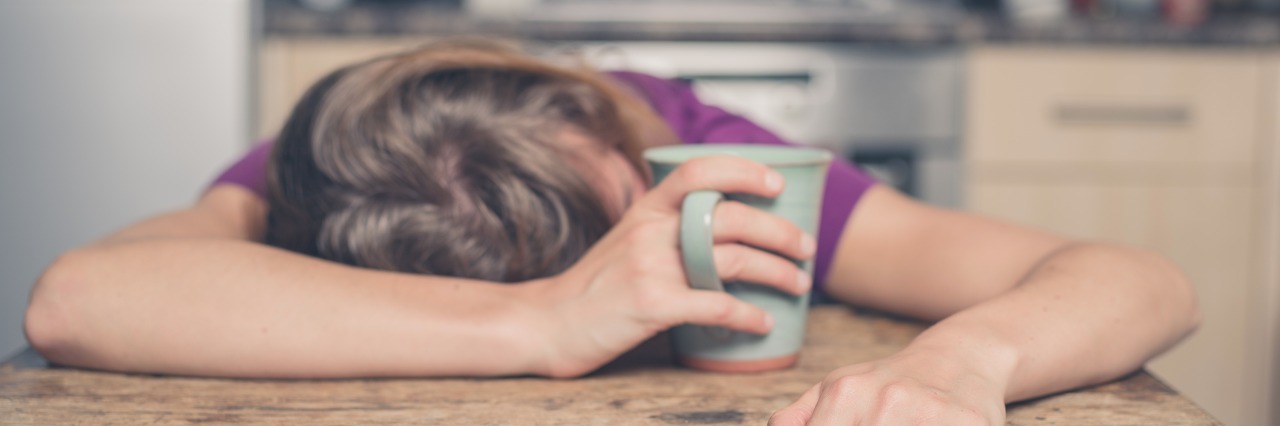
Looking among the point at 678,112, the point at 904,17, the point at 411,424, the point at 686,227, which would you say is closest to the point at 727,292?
the point at 686,227

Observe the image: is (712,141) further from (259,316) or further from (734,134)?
(259,316)

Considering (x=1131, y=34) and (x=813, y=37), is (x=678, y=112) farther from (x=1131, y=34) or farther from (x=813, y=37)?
(x=1131, y=34)

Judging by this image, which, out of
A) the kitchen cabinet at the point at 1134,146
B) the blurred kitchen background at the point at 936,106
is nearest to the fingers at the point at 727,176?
the blurred kitchen background at the point at 936,106

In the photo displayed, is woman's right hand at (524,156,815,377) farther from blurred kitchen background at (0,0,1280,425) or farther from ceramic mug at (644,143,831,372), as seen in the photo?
blurred kitchen background at (0,0,1280,425)

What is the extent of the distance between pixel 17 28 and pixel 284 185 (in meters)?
1.16

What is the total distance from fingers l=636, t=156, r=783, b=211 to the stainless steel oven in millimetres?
1203

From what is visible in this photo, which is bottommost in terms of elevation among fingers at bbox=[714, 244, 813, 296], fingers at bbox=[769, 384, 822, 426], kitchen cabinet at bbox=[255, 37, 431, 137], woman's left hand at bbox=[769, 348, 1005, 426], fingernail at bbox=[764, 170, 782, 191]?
fingers at bbox=[769, 384, 822, 426]

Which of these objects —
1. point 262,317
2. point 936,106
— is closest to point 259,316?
point 262,317

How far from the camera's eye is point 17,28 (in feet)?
5.36

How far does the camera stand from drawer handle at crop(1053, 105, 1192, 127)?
1755 mm

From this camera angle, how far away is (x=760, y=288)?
0.57 m

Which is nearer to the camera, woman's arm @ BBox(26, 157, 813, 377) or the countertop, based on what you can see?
woman's arm @ BBox(26, 157, 813, 377)

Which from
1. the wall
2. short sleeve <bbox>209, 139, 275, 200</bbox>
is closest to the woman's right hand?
short sleeve <bbox>209, 139, 275, 200</bbox>

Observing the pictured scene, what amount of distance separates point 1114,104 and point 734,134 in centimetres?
111
